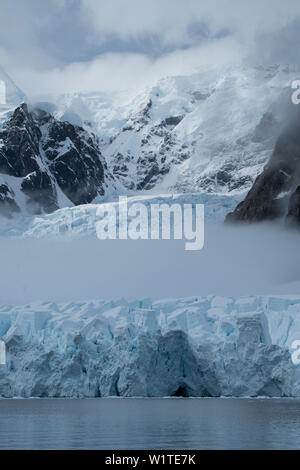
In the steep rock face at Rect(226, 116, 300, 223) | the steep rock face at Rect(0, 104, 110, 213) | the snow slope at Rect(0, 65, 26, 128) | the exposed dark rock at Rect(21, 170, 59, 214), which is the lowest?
the steep rock face at Rect(226, 116, 300, 223)

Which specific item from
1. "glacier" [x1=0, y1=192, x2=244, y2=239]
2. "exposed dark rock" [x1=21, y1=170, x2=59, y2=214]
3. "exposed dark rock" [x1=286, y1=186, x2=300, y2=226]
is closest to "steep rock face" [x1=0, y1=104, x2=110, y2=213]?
"exposed dark rock" [x1=21, y1=170, x2=59, y2=214]

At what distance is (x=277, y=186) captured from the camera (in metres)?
117

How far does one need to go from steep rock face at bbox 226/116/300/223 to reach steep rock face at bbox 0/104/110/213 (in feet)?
178

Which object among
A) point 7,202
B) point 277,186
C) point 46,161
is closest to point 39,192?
point 7,202

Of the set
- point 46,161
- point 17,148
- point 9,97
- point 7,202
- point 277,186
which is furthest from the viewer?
point 46,161

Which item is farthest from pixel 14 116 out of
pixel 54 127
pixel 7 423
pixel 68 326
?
pixel 7 423

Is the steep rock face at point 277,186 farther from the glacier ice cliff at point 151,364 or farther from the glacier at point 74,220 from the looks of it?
the glacier ice cliff at point 151,364

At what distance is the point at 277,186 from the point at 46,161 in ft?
276

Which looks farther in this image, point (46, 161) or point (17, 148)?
point (46, 161)

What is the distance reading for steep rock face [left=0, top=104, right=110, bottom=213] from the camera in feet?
557

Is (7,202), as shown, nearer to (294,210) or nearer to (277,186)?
(277,186)

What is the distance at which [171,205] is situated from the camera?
104 meters

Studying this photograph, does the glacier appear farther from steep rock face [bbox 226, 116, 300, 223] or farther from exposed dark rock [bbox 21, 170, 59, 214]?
exposed dark rock [bbox 21, 170, 59, 214]

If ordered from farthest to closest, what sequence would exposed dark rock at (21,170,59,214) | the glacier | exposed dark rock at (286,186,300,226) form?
1. exposed dark rock at (21,170,59,214)
2. exposed dark rock at (286,186,300,226)
3. the glacier
